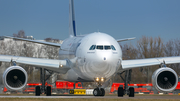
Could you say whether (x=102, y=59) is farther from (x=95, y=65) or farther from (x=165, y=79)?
(x=165, y=79)

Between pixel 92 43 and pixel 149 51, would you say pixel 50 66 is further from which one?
pixel 149 51

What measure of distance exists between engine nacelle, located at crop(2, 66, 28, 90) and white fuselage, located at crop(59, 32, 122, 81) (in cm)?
327

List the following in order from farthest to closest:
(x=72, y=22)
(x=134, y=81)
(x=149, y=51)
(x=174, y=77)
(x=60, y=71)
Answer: (x=149, y=51), (x=134, y=81), (x=72, y=22), (x=60, y=71), (x=174, y=77)

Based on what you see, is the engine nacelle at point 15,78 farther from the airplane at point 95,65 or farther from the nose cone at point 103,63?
the nose cone at point 103,63

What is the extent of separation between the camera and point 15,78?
20438 millimetres

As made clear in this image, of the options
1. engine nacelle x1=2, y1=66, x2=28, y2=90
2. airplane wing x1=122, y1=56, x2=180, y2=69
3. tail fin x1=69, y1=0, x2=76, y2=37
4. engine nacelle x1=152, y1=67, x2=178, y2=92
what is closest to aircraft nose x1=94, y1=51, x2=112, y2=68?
airplane wing x1=122, y1=56, x2=180, y2=69

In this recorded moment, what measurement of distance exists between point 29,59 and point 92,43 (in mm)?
4625

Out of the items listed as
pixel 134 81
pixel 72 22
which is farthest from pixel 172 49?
pixel 72 22

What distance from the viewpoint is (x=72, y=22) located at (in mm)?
32656

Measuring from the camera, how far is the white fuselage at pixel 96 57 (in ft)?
62.5

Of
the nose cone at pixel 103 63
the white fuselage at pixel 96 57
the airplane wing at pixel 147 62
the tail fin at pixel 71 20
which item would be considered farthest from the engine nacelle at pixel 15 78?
the tail fin at pixel 71 20

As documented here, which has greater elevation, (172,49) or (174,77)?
(172,49)

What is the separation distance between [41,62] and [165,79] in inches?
306

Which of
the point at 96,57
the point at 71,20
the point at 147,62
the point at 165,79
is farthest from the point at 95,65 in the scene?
the point at 71,20
